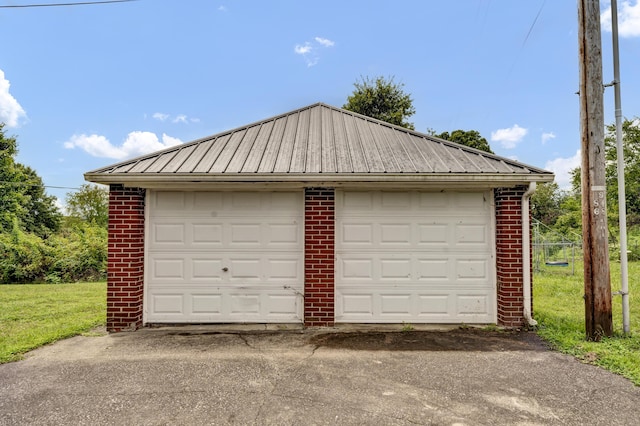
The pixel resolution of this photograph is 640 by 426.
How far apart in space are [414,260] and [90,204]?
2792cm

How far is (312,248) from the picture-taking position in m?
5.48

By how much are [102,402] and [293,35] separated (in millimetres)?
11409

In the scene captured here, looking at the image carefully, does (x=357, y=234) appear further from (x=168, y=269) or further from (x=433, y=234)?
(x=168, y=269)

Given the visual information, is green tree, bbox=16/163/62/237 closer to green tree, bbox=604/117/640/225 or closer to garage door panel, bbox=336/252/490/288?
garage door panel, bbox=336/252/490/288

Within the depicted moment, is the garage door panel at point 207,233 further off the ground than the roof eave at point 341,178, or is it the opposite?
the roof eave at point 341,178

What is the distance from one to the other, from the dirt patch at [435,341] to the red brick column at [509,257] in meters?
0.32

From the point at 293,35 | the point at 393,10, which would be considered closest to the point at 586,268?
the point at 393,10

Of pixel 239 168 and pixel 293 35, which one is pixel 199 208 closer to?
pixel 239 168

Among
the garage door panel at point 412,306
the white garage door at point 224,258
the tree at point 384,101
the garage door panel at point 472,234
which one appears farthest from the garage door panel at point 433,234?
the tree at point 384,101

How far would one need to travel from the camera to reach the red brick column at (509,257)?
17.4ft

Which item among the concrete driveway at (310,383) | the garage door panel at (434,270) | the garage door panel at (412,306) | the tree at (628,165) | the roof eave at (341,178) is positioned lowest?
the concrete driveway at (310,383)

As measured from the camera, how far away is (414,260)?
5.60 meters

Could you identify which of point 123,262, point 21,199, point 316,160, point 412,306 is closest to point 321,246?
point 316,160

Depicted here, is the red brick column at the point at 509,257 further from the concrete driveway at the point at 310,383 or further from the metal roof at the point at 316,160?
the concrete driveway at the point at 310,383
